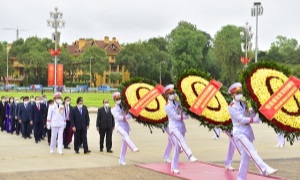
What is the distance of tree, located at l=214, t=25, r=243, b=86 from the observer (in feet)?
283

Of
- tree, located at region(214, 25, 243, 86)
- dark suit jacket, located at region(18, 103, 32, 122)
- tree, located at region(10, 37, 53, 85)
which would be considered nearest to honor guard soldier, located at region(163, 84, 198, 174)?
dark suit jacket, located at region(18, 103, 32, 122)

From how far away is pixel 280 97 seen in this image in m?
9.88

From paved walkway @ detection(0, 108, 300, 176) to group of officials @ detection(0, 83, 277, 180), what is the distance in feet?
1.90

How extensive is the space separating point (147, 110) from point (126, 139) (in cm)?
107

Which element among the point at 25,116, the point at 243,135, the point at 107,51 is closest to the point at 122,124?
the point at 243,135

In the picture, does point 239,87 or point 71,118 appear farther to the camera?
point 71,118

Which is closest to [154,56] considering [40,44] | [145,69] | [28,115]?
[145,69]

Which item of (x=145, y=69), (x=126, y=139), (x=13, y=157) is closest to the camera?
(x=126, y=139)

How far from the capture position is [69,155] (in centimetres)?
1570

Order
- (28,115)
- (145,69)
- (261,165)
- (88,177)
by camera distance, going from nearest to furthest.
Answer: (261,165) → (88,177) → (28,115) → (145,69)

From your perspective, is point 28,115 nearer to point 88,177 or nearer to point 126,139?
point 126,139

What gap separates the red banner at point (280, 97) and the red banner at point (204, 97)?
1866mm

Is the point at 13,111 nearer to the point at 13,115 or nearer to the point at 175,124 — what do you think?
the point at 13,115

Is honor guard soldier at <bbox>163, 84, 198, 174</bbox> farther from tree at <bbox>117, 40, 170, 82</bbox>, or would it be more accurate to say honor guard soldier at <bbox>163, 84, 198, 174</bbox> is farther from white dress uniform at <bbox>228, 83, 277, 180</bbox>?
tree at <bbox>117, 40, 170, 82</bbox>
